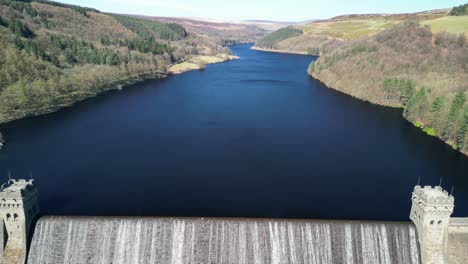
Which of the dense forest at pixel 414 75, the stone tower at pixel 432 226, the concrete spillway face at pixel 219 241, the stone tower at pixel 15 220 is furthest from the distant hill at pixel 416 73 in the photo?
the stone tower at pixel 15 220

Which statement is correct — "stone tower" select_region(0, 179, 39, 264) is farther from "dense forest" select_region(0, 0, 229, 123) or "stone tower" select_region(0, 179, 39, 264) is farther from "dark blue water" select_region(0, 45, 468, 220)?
"dense forest" select_region(0, 0, 229, 123)

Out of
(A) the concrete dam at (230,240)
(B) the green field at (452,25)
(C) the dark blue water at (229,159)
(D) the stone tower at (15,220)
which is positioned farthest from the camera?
Result: (B) the green field at (452,25)

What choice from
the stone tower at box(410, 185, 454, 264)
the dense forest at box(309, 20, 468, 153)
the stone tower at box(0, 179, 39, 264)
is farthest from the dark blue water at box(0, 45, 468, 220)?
the stone tower at box(410, 185, 454, 264)

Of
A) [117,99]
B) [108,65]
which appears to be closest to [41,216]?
[117,99]

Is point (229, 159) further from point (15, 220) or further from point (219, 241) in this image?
point (15, 220)

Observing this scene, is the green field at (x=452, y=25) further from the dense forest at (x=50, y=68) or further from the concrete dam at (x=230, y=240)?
the concrete dam at (x=230, y=240)

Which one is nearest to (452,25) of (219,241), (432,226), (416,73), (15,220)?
(416,73)

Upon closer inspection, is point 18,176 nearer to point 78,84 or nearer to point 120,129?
point 120,129
